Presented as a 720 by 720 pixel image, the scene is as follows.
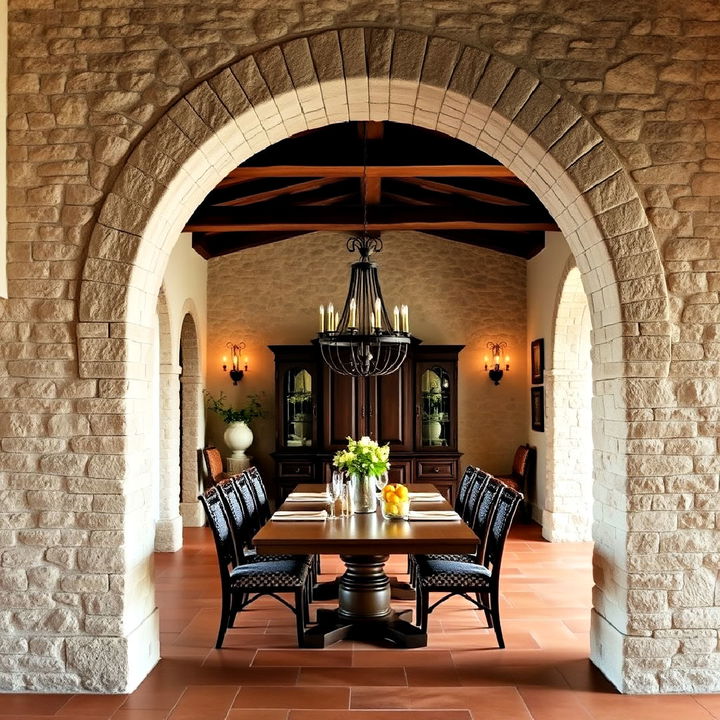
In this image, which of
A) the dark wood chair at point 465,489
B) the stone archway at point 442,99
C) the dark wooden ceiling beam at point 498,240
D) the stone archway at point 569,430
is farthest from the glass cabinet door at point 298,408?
the stone archway at point 442,99

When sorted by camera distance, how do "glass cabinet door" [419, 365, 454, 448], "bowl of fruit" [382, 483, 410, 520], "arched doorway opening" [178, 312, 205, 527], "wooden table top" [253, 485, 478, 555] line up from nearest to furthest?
"wooden table top" [253, 485, 478, 555]
"bowl of fruit" [382, 483, 410, 520]
"arched doorway opening" [178, 312, 205, 527]
"glass cabinet door" [419, 365, 454, 448]

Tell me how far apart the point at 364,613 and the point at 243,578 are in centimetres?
83

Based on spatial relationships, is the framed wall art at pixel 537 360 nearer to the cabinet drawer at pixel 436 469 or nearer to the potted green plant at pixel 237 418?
the cabinet drawer at pixel 436 469

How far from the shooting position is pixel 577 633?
4879 mm

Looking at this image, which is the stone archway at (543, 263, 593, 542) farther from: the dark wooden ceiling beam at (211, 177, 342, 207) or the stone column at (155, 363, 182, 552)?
the stone column at (155, 363, 182, 552)

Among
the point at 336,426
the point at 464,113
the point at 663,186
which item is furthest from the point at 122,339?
the point at 336,426

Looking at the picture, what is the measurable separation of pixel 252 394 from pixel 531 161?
245 inches

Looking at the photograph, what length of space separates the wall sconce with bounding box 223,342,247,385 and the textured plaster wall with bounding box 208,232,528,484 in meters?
0.09

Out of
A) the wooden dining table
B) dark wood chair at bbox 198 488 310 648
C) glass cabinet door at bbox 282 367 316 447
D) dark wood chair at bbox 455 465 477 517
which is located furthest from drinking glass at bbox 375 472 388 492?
glass cabinet door at bbox 282 367 316 447

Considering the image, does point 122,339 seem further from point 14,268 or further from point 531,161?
point 531,161

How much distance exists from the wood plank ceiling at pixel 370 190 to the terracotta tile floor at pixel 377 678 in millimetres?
3532

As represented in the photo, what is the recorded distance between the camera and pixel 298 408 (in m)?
9.29

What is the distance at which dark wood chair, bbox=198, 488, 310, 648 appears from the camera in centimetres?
453

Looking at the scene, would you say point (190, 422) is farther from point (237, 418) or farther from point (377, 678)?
point (377, 678)
